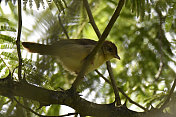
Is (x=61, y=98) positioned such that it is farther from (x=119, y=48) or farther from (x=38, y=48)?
(x=119, y=48)

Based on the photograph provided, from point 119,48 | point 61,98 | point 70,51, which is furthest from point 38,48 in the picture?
point 119,48

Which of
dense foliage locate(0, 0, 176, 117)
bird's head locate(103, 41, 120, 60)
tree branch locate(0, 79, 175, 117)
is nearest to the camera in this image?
tree branch locate(0, 79, 175, 117)

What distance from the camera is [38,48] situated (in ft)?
13.1

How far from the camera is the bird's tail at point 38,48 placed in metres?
3.88

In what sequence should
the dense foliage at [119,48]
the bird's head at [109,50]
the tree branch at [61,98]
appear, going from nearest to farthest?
1. the tree branch at [61,98]
2. the dense foliage at [119,48]
3. the bird's head at [109,50]

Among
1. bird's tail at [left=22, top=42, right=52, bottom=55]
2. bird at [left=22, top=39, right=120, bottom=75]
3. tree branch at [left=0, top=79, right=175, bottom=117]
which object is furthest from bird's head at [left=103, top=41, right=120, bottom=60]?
tree branch at [left=0, top=79, right=175, bottom=117]

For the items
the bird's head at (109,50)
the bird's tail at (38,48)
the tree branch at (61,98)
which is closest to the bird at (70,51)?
the bird's tail at (38,48)

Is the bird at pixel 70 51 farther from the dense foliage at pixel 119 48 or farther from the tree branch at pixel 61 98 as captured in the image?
the tree branch at pixel 61 98

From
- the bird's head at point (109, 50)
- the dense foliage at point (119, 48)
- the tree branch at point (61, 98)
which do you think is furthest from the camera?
the bird's head at point (109, 50)

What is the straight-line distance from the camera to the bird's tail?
3.88 metres

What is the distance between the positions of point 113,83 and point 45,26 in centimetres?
152

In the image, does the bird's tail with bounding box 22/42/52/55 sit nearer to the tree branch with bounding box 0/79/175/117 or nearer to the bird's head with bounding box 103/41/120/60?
the tree branch with bounding box 0/79/175/117

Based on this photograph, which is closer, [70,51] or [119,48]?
[70,51]

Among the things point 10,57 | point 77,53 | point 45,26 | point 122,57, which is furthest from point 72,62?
point 122,57
